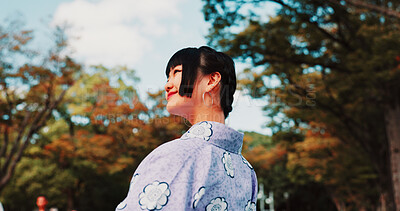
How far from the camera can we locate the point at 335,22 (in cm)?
1111

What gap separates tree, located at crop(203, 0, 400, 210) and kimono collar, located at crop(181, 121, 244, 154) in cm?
791

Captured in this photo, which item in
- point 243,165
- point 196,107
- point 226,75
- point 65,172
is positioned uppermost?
point 65,172

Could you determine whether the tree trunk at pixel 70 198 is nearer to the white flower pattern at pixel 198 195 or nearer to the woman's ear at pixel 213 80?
the woman's ear at pixel 213 80

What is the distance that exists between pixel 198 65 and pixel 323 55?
10.7 m

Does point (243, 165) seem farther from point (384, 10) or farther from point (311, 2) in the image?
point (311, 2)

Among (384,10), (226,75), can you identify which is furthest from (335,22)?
(226,75)

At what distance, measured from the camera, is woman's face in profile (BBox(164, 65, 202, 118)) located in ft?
5.55

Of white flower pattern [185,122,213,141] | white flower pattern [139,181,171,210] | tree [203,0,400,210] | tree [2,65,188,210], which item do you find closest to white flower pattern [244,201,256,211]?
white flower pattern [185,122,213,141]

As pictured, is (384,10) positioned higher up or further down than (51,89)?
further down

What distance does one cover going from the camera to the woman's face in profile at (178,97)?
5.55ft

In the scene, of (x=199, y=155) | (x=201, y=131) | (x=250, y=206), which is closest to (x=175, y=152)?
(x=199, y=155)

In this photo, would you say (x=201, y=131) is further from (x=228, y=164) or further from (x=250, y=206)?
(x=250, y=206)

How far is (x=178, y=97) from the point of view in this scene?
1.70 meters

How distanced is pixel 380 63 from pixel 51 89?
469 inches
